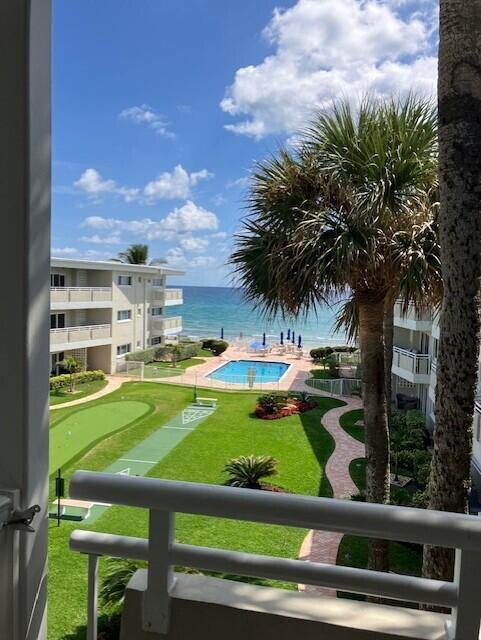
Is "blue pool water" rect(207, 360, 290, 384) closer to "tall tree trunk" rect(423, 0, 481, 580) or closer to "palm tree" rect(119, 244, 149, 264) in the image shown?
"palm tree" rect(119, 244, 149, 264)

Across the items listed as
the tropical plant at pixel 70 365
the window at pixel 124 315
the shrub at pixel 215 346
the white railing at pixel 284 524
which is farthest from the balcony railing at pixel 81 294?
the white railing at pixel 284 524

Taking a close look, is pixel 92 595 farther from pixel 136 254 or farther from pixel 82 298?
pixel 136 254

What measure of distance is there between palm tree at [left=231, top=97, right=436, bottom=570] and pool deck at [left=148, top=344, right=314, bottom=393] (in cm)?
1186

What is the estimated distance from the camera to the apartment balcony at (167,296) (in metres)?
18.3

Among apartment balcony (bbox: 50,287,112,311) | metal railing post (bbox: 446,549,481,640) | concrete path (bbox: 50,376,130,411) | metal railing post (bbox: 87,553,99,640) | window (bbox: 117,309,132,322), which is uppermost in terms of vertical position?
apartment balcony (bbox: 50,287,112,311)

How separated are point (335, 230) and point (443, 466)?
151cm

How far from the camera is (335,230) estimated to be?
2902 millimetres

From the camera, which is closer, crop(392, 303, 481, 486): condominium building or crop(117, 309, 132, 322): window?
crop(392, 303, 481, 486): condominium building

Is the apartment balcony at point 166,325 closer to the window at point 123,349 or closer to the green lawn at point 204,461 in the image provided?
the window at point 123,349

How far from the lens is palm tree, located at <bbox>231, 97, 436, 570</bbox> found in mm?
2830

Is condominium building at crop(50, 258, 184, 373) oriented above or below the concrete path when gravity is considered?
above

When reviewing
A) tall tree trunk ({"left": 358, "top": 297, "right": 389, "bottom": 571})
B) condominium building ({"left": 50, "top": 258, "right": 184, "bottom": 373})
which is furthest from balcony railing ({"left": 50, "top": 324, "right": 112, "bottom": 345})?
tall tree trunk ({"left": 358, "top": 297, "right": 389, "bottom": 571})

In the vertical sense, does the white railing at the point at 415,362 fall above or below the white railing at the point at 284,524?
below

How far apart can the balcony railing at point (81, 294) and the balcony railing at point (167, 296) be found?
131 inches
